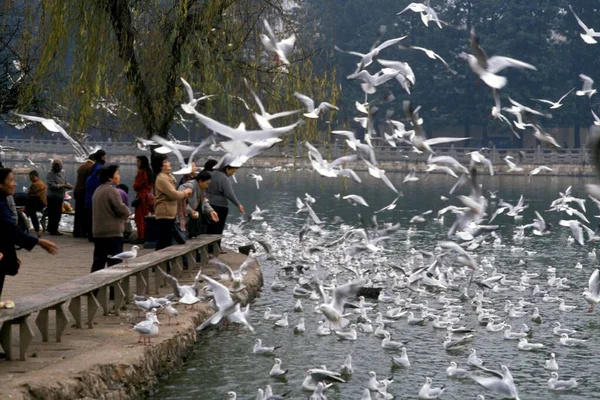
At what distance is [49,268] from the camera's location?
13.4 m

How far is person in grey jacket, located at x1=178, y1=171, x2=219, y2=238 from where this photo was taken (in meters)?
13.4

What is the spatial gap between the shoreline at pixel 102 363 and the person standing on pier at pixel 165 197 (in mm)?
1537

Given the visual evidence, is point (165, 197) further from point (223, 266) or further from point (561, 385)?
point (561, 385)

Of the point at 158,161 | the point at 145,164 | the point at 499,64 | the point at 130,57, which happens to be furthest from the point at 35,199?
the point at 499,64

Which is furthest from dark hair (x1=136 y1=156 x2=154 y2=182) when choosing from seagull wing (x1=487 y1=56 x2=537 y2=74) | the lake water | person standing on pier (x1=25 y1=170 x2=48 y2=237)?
seagull wing (x1=487 y1=56 x2=537 y2=74)

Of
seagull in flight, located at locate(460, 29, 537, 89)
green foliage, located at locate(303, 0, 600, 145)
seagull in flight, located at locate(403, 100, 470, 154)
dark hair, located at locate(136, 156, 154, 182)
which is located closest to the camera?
seagull in flight, located at locate(460, 29, 537, 89)

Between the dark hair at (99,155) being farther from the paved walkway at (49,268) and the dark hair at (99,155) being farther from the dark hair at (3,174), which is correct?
the dark hair at (3,174)

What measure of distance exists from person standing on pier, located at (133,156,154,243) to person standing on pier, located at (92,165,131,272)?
13.8 feet

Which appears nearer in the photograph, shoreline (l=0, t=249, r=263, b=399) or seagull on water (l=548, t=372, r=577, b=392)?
shoreline (l=0, t=249, r=263, b=399)

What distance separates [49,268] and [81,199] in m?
3.46

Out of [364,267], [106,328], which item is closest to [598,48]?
[364,267]

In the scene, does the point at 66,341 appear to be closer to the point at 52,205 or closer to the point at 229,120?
the point at 229,120

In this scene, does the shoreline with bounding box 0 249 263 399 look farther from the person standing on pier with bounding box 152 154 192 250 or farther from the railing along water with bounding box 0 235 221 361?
the person standing on pier with bounding box 152 154 192 250

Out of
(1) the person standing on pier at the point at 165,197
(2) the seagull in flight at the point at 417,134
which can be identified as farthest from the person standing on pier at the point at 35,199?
(2) the seagull in flight at the point at 417,134
